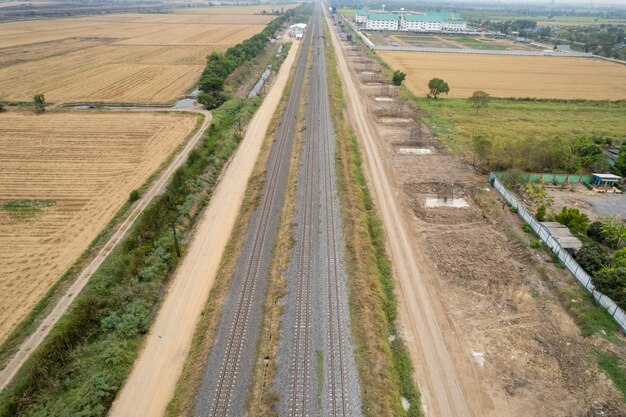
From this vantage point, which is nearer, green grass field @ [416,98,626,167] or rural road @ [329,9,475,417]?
rural road @ [329,9,475,417]

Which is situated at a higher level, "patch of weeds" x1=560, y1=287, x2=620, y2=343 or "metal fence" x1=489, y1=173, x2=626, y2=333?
"metal fence" x1=489, y1=173, x2=626, y2=333

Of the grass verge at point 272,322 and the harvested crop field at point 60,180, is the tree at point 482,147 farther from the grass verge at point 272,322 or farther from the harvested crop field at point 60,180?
the harvested crop field at point 60,180

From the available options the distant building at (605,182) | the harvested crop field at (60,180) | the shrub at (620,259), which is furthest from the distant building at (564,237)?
the harvested crop field at (60,180)

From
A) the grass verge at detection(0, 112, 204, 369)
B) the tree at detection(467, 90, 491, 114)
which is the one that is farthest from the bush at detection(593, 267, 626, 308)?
the tree at detection(467, 90, 491, 114)

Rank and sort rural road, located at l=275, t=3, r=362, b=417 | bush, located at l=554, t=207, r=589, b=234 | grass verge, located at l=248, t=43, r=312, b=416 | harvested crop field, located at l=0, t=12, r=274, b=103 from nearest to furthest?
1. grass verge, located at l=248, t=43, r=312, b=416
2. rural road, located at l=275, t=3, r=362, b=417
3. bush, located at l=554, t=207, r=589, b=234
4. harvested crop field, located at l=0, t=12, r=274, b=103

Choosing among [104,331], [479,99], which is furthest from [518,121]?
[104,331]

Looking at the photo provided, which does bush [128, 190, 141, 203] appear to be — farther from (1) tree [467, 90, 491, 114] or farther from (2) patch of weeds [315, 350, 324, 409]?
(1) tree [467, 90, 491, 114]

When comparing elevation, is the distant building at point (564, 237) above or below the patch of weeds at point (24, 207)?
below
